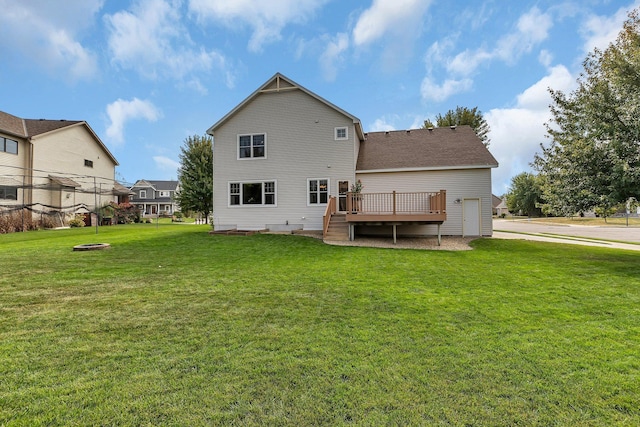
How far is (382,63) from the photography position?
16562 mm

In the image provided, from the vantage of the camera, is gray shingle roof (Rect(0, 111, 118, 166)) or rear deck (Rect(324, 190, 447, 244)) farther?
gray shingle roof (Rect(0, 111, 118, 166))

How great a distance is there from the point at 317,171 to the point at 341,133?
230cm

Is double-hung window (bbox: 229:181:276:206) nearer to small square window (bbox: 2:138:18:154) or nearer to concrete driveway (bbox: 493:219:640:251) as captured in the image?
concrete driveway (bbox: 493:219:640:251)

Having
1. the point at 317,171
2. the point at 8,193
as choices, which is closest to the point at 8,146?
the point at 8,193

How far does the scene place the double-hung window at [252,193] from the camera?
15.0 meters

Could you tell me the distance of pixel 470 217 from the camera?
1420 centimetres

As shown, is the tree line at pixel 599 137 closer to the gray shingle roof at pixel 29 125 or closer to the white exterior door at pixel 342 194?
the white exterior door at pixel 342 194

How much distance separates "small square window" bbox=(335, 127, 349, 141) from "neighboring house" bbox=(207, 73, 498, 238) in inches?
2.0

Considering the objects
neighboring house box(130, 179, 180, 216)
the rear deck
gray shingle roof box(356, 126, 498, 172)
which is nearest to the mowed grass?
the rear deck

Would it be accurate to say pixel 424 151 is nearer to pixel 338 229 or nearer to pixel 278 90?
pixel 338 229

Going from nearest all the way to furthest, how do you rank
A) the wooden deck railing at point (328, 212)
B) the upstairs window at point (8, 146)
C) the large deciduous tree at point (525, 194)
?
1. the wooden deck railing at point (328, 212)
2. the upstairs window at point (8, 146)
3. the large deciduous tree at point (525, 194)

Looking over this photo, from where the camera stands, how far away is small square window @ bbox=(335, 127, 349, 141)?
14.3 meters

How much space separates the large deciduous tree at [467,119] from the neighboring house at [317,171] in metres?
14.6

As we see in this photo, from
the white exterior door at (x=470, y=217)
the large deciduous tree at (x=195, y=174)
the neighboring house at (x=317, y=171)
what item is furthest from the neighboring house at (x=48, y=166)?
the white exterior door at (x=470, y=217)
